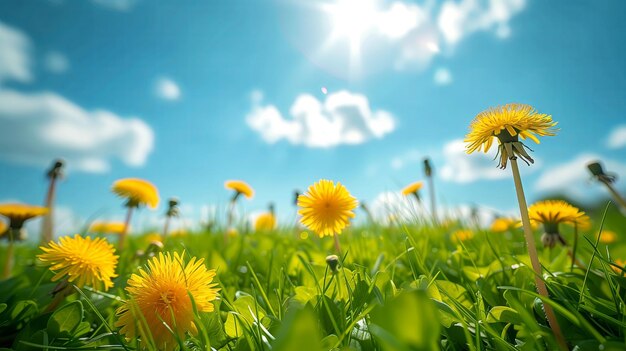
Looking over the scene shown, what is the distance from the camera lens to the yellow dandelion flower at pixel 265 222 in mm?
3916

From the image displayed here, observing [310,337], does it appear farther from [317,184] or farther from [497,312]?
[317,184]

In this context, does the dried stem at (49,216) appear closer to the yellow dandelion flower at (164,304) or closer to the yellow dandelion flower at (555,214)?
the yellow dandelion flower at (164,304)

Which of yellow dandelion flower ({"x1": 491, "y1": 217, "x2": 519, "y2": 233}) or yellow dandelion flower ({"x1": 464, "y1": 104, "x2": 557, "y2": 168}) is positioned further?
yellow dandelion flower ({"x1": 491, "y1": 217, "x2": 519, "y2": 233})

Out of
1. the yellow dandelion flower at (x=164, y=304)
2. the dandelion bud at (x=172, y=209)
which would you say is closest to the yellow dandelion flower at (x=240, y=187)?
the dandelion bud at (x=172, y=209)

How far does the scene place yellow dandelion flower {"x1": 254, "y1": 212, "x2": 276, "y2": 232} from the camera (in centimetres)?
392

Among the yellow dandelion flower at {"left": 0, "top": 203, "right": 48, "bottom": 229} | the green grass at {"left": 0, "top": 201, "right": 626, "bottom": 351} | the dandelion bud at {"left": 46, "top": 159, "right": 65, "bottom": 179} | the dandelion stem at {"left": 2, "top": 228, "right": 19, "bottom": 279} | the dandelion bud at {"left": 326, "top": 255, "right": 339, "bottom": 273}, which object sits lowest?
the green grass at {"left": 0, "top": 201, "right": 626, "bottom": 351}

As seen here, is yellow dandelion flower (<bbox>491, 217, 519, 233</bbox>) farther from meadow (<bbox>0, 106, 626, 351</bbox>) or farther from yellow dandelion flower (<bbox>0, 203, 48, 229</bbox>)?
yellow dandelion flower (<bbox>0, 203, 48, 229</bbox>)

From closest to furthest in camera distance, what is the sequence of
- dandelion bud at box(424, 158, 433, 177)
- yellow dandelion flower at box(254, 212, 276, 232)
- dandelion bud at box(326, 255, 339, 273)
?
dandelion bud at box(326, 255, 339, 273), dandelion bud at box(424, 158, 433, 177), yellow dandelion flower at box(254, 212, 276, 232)

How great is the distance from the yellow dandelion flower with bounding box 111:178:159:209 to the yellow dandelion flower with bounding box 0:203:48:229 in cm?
36

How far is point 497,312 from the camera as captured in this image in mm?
1014

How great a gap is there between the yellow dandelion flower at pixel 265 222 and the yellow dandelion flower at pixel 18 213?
228 cm

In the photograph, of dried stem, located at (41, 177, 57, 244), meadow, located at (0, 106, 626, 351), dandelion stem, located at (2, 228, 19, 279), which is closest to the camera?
meadow, located at (0, 106, 626, 351)

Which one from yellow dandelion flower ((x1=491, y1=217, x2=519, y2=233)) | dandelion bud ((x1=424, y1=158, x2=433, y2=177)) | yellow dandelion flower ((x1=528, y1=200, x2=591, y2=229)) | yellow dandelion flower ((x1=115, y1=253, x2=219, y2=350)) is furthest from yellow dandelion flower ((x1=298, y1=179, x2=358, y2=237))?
dandelion bud ((x1=424, y1=158, x2=433, y2=177))

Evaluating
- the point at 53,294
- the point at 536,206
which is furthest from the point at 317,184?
the point at 53,294
